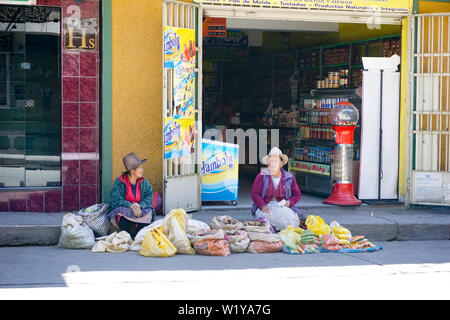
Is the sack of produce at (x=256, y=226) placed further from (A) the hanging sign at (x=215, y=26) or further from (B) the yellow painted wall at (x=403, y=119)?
(A) the hanging sign at (x=215, y=26)

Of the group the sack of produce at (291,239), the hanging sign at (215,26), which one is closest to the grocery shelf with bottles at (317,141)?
the hanging sign at (215,26)

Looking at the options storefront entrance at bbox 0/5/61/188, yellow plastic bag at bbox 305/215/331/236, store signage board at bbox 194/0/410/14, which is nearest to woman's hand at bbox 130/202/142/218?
storefront entrance at bbox 0/5/61/188

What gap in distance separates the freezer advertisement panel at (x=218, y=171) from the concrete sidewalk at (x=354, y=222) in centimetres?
32

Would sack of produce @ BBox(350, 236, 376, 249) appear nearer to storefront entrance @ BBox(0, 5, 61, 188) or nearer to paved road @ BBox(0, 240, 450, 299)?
paved road @ BBox(0, 240, 450, 299)

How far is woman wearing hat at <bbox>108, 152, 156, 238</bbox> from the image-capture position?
9.64 m

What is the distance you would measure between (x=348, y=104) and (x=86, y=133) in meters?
4.04

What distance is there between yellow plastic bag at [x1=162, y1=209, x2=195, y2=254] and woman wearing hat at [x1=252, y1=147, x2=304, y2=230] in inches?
50.2

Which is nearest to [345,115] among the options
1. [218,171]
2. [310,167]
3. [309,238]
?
[310,167]

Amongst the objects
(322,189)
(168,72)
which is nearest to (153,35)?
(168,72)

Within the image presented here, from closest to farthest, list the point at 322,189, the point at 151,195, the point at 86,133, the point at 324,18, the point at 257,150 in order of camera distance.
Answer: the point at 151,195 → the point at 86,133 → the point at 324,18 → the point at 322,189 → the point at 257,150

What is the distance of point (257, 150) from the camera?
635 inches

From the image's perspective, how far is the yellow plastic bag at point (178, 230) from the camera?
29.7 ft

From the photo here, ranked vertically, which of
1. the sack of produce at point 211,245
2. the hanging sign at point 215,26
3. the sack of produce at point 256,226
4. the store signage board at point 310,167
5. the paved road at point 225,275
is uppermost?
the hanging sign at point 215,26

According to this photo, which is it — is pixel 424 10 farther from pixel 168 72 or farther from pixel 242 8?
pixel 168 72
